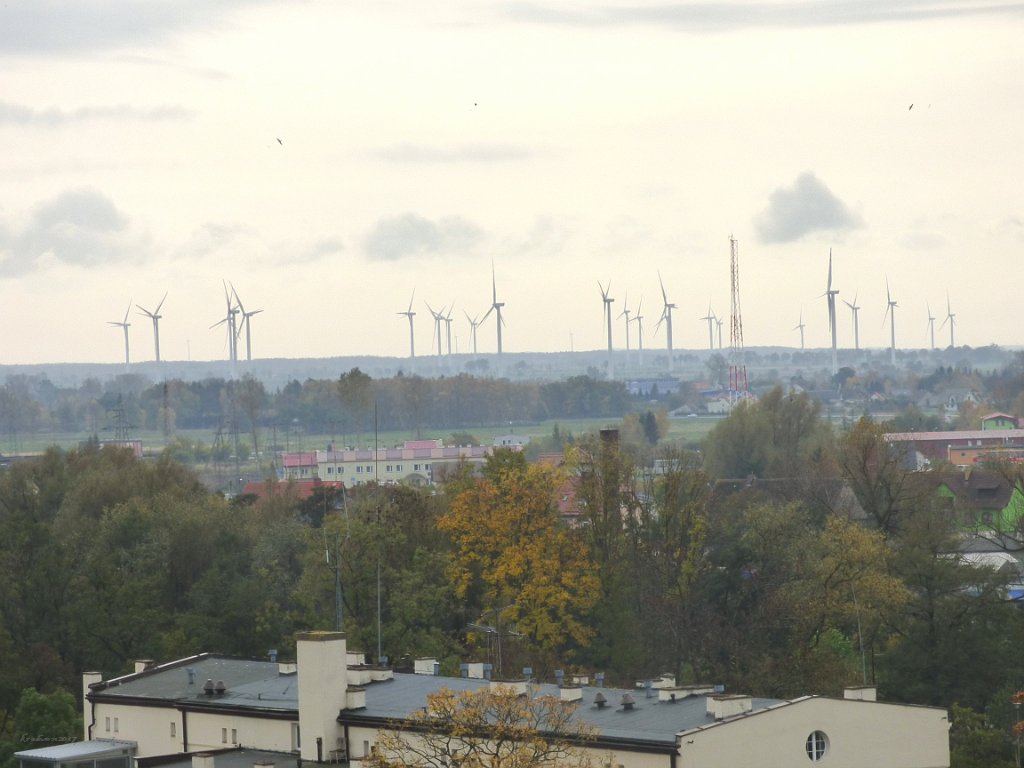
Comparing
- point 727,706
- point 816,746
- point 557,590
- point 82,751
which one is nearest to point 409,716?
point 727,706

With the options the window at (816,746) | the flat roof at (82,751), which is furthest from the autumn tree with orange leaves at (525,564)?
the window at (816,746)

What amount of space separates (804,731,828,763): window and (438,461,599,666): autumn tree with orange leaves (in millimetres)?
30075

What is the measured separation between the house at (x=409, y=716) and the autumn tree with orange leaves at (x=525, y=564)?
68.2ft

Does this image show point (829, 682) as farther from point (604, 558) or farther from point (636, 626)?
point (604, 558)

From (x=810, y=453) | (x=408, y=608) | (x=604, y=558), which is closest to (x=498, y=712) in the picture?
(x=408, y=608)

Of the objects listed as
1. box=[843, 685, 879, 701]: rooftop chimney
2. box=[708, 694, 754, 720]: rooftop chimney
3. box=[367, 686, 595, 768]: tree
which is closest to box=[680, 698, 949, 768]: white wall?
box=[708, 694, 754, 720]: rooftop chimney

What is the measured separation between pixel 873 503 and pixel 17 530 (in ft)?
121

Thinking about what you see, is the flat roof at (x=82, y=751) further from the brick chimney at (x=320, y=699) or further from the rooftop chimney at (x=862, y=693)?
the rooftop chimney at (x=862, y=693)

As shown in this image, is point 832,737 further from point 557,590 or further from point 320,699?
point 557,590

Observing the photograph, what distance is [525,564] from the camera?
74375mm

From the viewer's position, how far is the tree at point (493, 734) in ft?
120

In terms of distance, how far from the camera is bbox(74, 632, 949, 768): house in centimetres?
3975

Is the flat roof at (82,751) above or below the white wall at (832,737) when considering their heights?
below

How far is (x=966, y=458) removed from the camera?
647 feet
